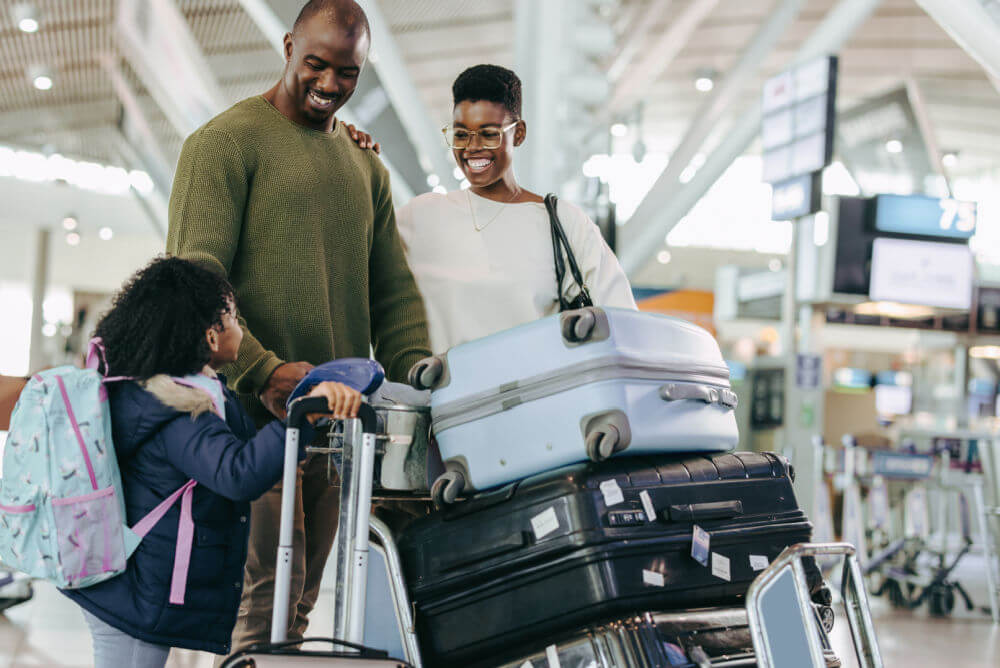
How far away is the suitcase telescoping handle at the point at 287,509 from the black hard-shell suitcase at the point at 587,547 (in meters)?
0.35

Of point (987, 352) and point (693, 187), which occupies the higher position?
point (693, 187)

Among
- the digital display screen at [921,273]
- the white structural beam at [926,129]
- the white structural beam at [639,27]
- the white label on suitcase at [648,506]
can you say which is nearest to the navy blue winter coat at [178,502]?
the white label on suitcase at [648,506]

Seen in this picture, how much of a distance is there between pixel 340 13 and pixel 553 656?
1.30 m

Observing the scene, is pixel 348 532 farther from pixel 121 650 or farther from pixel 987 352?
pixel 987 352

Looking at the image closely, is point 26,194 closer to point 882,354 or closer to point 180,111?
point 180,111

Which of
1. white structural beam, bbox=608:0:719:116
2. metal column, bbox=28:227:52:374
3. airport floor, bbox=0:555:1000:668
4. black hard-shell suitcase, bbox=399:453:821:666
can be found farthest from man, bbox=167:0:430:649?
metal column, bbox=28:227:52:374

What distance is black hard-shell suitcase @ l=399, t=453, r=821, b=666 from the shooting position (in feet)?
6.05

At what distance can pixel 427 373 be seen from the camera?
79.1 inches

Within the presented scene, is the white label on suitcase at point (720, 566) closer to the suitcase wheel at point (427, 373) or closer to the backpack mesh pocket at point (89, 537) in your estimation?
the suitcase wheel at point (427, 373)

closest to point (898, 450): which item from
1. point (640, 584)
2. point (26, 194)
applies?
point (640, 584)

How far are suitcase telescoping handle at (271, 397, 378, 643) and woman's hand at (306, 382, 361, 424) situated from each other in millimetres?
12

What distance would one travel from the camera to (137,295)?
1909mm

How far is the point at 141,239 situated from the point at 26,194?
484 cm

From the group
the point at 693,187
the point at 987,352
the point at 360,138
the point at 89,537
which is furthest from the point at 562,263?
the point at 987,352
